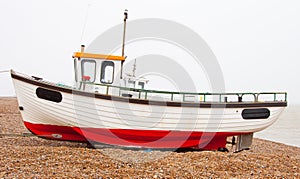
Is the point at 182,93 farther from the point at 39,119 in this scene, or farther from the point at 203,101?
the point at 39,119

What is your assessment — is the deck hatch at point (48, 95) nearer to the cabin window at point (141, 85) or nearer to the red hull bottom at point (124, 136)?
the red hull bottom at point (124, 136)

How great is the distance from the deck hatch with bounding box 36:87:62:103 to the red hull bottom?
2.69 ft

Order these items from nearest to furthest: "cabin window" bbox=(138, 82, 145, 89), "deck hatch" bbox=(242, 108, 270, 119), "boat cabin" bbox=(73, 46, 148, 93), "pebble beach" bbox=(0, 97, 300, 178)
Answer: "pebble beach" bbox=(0, 97, 300, 178) < "boat cabin" bbox=(73, 46, 148, 93) < "deck hatch" bbox=(242, 108, 270, 119) < "cabin window" bbox=(138, 82, 145, 89)

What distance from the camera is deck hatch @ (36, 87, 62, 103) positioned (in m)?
6.49

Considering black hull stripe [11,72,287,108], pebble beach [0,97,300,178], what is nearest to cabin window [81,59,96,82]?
black hull stripe [11,72,287,108]

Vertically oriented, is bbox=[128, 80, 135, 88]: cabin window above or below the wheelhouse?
below

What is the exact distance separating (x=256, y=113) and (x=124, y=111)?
4283 mm

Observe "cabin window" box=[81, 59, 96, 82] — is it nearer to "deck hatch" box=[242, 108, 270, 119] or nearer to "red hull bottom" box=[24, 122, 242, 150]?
"red hull bottom" box=[24, 122, 242, 150]

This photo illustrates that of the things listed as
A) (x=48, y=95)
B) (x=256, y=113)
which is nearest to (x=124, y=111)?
(x=48, y=95)

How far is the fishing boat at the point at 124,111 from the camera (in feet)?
21.4

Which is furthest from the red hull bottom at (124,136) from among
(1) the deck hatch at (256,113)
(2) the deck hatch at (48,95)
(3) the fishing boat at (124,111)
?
(1) the deck hatch at (256,113)

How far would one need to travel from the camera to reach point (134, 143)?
707 centimetres

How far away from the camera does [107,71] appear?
7.53m

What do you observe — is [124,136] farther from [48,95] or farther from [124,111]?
[48,95]
